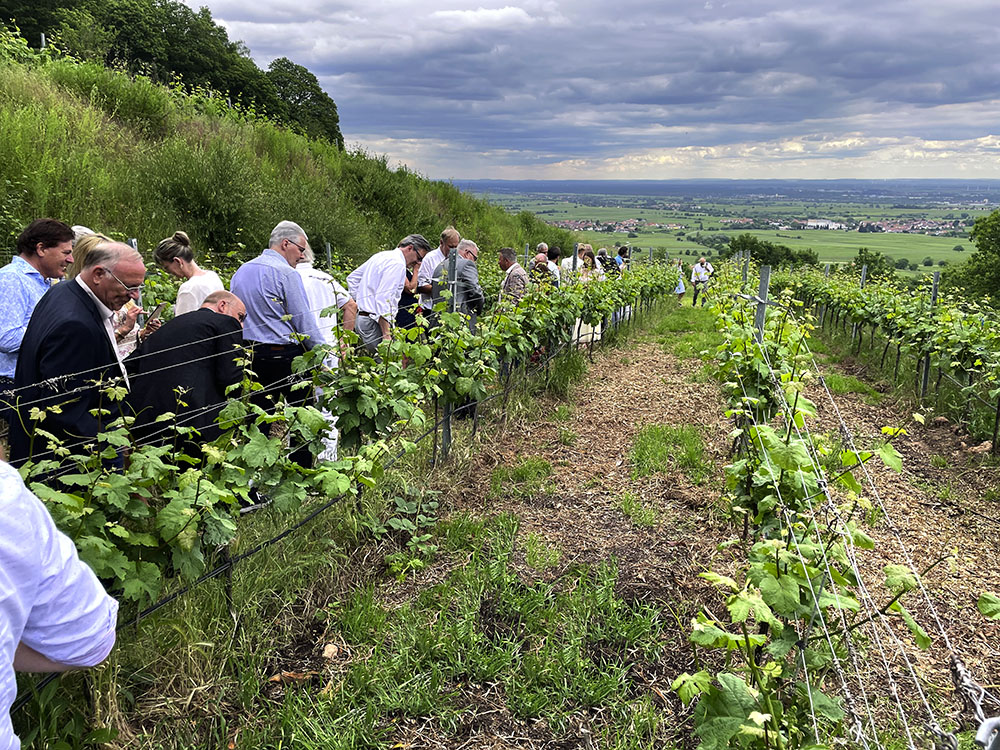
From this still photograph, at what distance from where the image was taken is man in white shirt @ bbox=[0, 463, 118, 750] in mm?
1058

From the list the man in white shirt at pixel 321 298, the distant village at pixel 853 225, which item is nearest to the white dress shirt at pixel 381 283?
the man in white shirt at pixel 321 298

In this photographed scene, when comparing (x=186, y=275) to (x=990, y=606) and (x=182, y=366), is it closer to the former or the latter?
(x=182, y=366)

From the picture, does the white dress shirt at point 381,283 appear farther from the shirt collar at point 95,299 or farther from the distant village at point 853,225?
the distant village at point 853,225

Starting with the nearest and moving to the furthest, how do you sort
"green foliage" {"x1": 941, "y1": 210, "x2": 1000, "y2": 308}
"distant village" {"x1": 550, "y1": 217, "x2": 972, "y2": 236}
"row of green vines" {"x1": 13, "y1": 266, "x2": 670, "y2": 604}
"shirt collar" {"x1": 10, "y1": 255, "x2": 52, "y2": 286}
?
"row of green vines" {"x1": 13, "y1": 266, "x2": 670, "y2": 604} → "shirt collar" {"x1": 10, "y1": 255, "x2": 52, "y2": 286} → "green foliage" {"x1": 941, "y1": 210, "x2": 1000, "y2": 308} → "distant village" {"x1": 550, "y1": 217, "x2": 972, "y2": 236}

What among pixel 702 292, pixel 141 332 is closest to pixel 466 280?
pixel 141 332

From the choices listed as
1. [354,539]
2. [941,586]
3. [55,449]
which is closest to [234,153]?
[354,539]

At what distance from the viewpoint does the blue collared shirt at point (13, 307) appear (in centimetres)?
377

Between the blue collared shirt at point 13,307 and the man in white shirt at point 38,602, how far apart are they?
3278 mm

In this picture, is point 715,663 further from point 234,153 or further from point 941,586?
point 234,153

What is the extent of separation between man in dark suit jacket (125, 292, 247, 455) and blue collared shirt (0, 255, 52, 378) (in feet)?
2.20

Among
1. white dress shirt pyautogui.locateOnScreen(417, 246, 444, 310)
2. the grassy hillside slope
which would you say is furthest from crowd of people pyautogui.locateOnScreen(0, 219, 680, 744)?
the grassy hillside slope

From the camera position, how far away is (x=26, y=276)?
3.87 metres

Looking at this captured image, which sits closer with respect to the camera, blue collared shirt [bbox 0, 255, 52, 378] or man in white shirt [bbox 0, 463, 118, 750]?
man in white shirt [bbox 0, 463, 118, 750]

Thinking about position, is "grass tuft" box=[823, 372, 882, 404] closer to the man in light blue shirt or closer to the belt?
the belt
